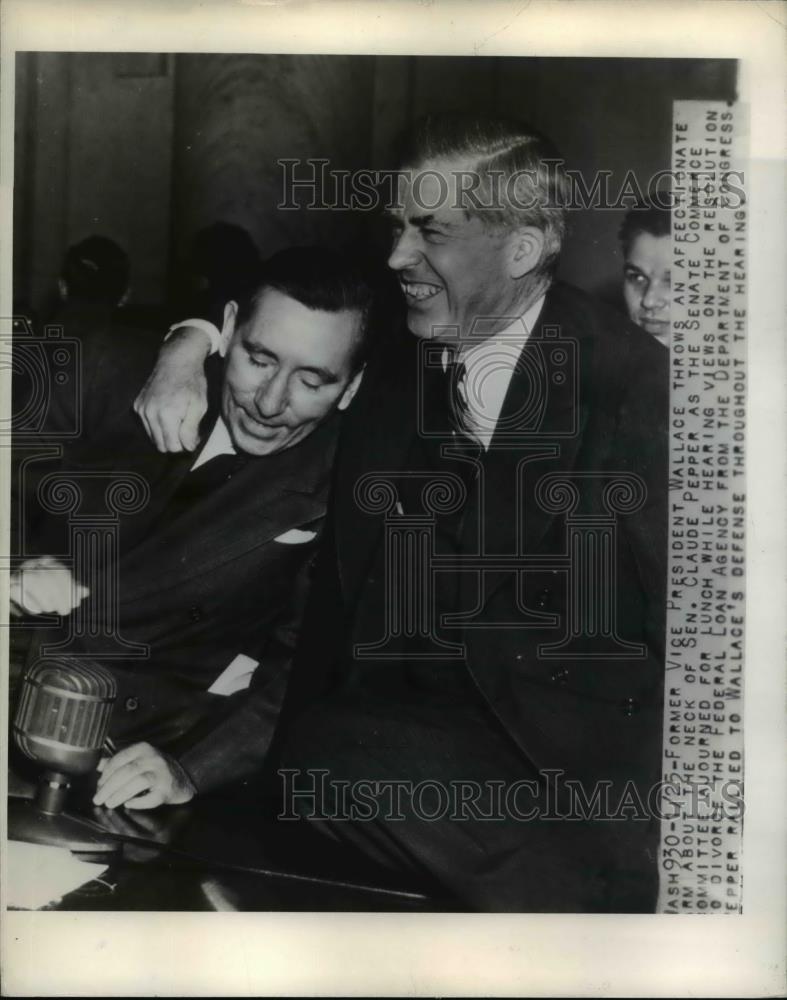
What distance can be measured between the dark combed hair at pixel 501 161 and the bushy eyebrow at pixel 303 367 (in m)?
0.30

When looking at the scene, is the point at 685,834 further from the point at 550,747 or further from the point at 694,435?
the point at 694,435

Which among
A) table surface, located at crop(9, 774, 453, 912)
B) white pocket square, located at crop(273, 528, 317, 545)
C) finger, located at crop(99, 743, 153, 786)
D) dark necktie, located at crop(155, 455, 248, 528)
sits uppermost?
dark necktie, located at crop(155, 455, 248, 528)

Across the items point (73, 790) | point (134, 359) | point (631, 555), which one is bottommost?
point (73, 790)

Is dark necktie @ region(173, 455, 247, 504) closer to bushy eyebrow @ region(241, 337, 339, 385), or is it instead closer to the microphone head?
bushy eyebrow @ region(241, 337, 339, 385)

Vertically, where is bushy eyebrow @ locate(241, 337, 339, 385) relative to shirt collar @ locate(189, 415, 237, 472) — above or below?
above

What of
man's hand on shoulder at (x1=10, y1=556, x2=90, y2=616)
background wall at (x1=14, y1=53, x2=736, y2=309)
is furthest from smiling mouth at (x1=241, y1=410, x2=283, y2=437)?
man's hand on shoulder at (x1=10, y1=556, x2=90, y2=616)

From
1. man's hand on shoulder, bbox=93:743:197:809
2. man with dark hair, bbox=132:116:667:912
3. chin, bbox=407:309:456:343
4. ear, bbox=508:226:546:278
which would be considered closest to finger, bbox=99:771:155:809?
man's hand on shoulder, bbox=93:743:197:809

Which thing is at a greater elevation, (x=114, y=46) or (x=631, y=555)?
(x=114, y=46)

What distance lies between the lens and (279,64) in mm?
1267

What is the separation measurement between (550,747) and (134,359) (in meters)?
0.79

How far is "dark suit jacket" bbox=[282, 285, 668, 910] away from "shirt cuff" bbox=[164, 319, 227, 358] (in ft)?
0.69

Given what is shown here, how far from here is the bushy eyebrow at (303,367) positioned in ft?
4.15

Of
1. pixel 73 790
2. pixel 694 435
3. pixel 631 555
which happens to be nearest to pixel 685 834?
pixel 631 555

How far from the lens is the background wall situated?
4.13 feet
